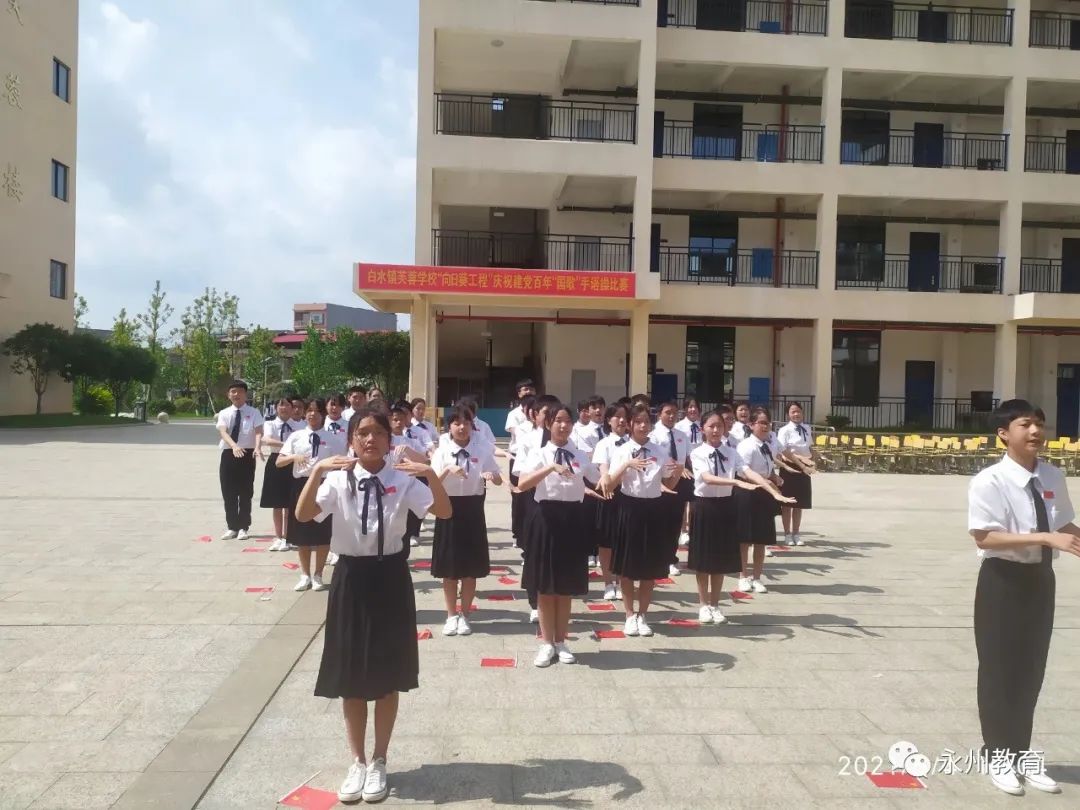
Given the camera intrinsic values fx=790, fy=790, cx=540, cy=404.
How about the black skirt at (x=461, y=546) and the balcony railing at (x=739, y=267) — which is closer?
the black skirt at (x=461, y=546)

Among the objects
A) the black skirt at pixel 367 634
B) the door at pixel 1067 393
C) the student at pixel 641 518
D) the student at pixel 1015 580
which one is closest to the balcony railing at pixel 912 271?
the door at pixel 1067 393

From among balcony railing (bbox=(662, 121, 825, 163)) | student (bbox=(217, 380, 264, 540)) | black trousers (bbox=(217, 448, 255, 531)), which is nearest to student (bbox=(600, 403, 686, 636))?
student (bbox=(217, 380, 264, 540))

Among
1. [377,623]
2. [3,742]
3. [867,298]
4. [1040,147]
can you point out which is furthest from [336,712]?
[1040,147]

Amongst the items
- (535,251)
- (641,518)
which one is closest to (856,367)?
(535,251)

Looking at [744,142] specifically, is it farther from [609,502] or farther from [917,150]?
[609,502]

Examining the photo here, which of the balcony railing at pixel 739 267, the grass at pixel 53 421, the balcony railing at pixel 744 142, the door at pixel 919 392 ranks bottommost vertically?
the grass at pixel 53 421

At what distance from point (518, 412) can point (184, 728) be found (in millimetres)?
5415

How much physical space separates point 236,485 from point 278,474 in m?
1.15

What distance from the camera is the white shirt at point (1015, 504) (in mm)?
3676

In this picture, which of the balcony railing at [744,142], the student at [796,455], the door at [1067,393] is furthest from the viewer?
the door at [1067,393]

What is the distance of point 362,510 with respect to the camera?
11.8 feet

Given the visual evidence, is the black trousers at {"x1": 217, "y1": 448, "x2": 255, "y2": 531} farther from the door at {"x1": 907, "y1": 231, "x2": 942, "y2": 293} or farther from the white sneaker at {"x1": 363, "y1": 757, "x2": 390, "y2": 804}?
the door at {"x1": 907, "y1": 231, "x2": 942, "y2": 293}

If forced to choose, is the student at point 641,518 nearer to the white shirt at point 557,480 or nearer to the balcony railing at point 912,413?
the white shirt at point 557,480

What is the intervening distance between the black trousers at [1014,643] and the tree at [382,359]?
37324 mm
